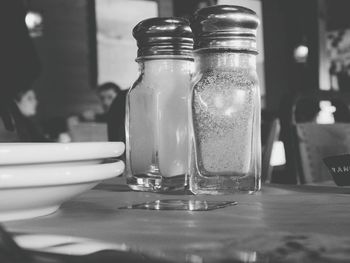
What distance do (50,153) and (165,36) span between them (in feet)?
1.29

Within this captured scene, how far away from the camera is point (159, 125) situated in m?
0.83

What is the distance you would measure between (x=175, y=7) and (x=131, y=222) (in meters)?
6.24

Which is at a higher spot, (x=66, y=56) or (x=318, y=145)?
(x=66, y=56)

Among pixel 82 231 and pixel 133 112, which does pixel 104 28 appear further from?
pixel 82 231

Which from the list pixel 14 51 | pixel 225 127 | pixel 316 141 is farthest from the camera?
pixel 14 51

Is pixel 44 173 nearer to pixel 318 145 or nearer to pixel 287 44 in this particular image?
pixel 318 145

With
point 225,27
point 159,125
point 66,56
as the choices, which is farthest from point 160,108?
point 66,56

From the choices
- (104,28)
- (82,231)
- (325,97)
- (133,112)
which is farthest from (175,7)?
(82,231)

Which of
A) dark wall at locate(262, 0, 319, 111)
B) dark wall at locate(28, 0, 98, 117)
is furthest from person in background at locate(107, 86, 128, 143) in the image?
dark wall at locate(262, 0, 319, 111)

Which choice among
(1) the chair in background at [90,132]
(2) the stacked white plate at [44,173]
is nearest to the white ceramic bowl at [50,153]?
(2) the stacked white plate at [44,173]

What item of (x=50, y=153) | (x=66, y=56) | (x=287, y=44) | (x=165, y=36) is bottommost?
(x=50, y=153)

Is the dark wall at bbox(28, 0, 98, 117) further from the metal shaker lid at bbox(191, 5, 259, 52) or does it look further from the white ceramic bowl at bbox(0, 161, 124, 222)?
the white ceramic bowl at bbox(0, 161, 124, 222)

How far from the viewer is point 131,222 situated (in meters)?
0.52

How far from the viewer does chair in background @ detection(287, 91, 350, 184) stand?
1407 mm
